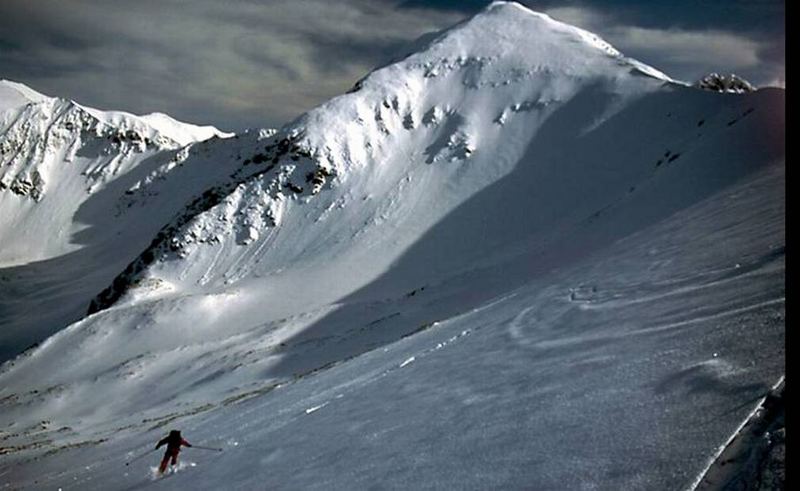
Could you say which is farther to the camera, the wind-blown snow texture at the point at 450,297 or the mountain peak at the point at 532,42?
the mountain peak at the point at 532,42

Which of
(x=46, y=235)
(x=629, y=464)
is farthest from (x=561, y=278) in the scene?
(x=46, y=235)

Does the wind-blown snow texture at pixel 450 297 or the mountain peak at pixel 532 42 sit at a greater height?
the mountain peak at pixel 532 42

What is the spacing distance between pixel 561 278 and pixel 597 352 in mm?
12055

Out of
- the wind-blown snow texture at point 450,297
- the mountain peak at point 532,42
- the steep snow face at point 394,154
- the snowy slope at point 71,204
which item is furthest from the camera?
the snowy slope at point 71,204

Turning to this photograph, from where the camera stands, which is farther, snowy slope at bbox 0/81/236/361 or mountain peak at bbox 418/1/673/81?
snowy slope at bbox 0/81/236/361

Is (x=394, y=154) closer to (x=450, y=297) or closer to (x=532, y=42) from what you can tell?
(x=532, y=42)

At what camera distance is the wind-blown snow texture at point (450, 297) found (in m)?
7.52

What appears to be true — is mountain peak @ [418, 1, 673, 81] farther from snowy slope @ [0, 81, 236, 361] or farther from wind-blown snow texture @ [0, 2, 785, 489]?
snowy slope @ [0, 81, 236, 361]

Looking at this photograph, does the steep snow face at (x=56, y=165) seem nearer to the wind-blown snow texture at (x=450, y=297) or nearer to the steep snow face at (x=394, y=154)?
the wind-blown snow texture at (x=450, y=297)

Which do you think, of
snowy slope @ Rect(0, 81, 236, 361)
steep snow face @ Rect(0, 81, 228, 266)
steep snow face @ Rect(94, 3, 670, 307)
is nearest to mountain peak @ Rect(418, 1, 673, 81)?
steep snow face @ Rect(94, 3, 670, 307)

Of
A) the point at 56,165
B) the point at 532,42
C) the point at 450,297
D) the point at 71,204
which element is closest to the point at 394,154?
the point at 532,42

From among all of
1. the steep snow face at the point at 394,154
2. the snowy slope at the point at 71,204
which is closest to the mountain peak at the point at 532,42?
the steep snow face at the point at 394,154

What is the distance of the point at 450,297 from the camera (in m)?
39.0

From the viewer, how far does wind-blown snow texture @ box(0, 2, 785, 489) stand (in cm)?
752
